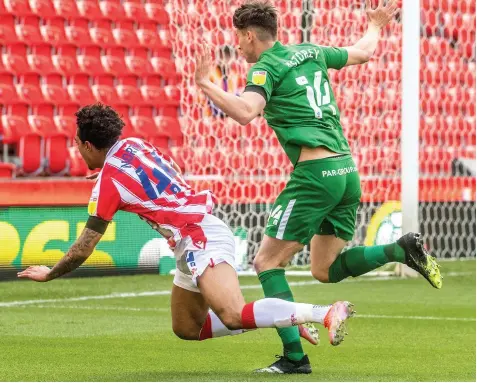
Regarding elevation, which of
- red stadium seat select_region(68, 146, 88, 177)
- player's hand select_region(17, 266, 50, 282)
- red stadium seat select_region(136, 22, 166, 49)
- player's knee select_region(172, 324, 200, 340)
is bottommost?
player's knee select_region(172, 324, 200, 340)

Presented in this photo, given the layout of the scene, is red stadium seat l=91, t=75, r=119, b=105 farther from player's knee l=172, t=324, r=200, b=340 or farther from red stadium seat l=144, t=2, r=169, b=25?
player's knee l=172, t=324, r=200, b=340

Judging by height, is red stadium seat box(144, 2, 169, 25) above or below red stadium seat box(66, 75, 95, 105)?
above

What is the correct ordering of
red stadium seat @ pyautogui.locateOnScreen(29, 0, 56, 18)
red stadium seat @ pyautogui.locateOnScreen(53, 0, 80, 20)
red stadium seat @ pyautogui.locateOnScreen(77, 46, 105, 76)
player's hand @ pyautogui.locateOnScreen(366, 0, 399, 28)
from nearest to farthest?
player's hand @ pyautogui.locateOnScreen(366, 0, 399, 28), red stadium seat @ pyautogui.locateOnScreen(29, 0, 56, 18), red stadium seat @ pyautogui.locateOnScreen(53, 0, 80, 20), red stadium seat @ pyautogui.locateOnScreen(77, 46, 105, 76)

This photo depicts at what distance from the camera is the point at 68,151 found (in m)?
12.2

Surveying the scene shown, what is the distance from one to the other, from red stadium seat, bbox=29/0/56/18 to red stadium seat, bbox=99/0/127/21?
0.72 meters

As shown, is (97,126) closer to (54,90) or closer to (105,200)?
(105,200)

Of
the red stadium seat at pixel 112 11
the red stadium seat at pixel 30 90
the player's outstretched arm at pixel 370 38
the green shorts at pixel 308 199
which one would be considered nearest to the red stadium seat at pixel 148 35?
the red stadium seat at pixel 112 11

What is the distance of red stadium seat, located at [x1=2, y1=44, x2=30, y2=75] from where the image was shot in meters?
12.2

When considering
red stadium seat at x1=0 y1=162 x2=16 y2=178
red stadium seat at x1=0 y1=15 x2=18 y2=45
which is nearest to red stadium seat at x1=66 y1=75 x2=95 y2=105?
red stadium seat at x1=0 y1=15 x2=18 y2=45

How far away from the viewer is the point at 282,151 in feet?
41.9

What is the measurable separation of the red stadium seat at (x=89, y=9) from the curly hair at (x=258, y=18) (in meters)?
7.38

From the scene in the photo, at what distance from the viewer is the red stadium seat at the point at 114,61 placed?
13.0 meters

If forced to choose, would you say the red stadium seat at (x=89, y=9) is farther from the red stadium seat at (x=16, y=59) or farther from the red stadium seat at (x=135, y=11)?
the red stadium seat at (x=16, y=59)

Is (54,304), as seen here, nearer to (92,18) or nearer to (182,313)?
(182,313)
